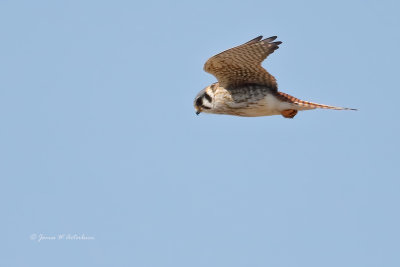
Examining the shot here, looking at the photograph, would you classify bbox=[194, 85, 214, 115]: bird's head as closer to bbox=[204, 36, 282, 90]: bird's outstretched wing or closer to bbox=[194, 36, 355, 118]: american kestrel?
bbox=[194, 36, 355, 118]: american kestrel

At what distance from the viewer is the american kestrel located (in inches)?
372

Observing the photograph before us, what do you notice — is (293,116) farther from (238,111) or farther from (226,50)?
(226,50)

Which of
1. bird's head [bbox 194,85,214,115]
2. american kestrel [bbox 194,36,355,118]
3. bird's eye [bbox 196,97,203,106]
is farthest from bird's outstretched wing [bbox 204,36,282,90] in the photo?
bird's eye [bbox 196,97,203,106]

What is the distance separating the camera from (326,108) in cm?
939

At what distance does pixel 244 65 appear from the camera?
9.55 meters

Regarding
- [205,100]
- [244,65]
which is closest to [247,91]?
[244,65]

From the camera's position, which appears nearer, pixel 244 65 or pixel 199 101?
pixel 244 65

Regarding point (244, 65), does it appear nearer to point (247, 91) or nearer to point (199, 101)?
point (247, 91)

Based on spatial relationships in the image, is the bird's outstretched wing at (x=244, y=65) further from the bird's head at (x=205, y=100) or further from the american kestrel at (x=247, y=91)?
the bird's head at (x=205, y=100)

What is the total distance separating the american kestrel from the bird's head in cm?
1

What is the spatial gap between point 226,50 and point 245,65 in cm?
54

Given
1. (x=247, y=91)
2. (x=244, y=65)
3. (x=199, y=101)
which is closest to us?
(x=244, y=65)

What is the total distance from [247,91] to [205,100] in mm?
776

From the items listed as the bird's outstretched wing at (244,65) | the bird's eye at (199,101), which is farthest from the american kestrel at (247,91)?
the bird's eye at (199,101)
